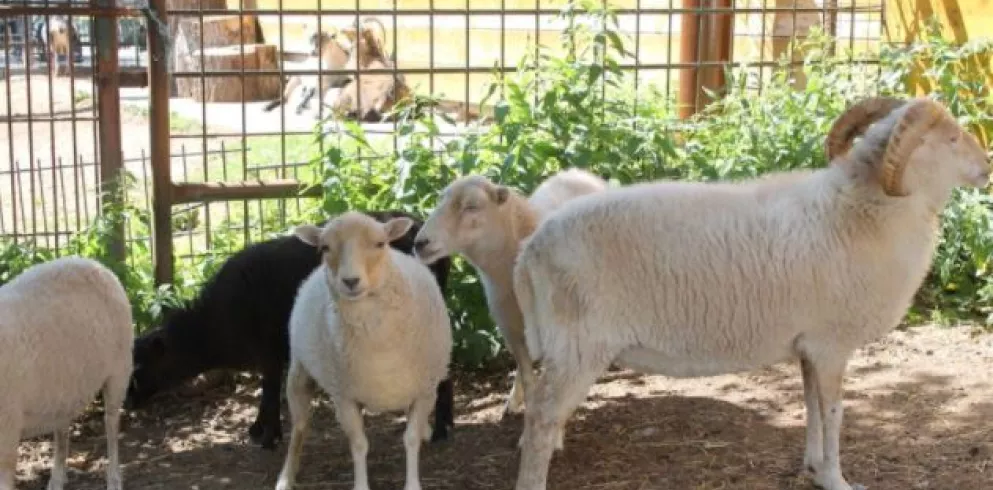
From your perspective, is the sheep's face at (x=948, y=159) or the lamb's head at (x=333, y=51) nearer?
the sheep's face at (x=948, y=159)

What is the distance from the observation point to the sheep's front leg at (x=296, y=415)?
5.56 m

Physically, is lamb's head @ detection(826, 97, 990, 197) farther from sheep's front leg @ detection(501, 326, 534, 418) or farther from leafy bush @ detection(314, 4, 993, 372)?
leafy bush @ detection(314, 4, 993, 372)

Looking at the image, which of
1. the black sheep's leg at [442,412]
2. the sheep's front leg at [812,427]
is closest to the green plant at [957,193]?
the sheep's front leg at [812,427]

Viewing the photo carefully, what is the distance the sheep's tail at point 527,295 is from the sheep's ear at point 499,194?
572 millimetres

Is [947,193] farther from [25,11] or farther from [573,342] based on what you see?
[25,11]

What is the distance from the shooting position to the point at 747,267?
16.2 feet

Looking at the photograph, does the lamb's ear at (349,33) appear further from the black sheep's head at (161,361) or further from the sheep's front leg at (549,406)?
the sheep's front leg at (549,406)

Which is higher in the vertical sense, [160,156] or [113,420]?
[160,156]

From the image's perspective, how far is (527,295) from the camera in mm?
5152

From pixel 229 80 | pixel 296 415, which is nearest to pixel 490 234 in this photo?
pixel 296 415

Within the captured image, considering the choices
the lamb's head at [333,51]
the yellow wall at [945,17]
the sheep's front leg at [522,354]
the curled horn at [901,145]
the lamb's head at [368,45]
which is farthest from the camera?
the lamb's head at [333,51]

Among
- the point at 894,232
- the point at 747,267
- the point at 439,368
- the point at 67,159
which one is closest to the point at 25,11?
the point at 439,368

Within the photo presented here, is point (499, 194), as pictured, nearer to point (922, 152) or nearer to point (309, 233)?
point (309, 233)

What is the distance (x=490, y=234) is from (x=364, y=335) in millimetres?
890
